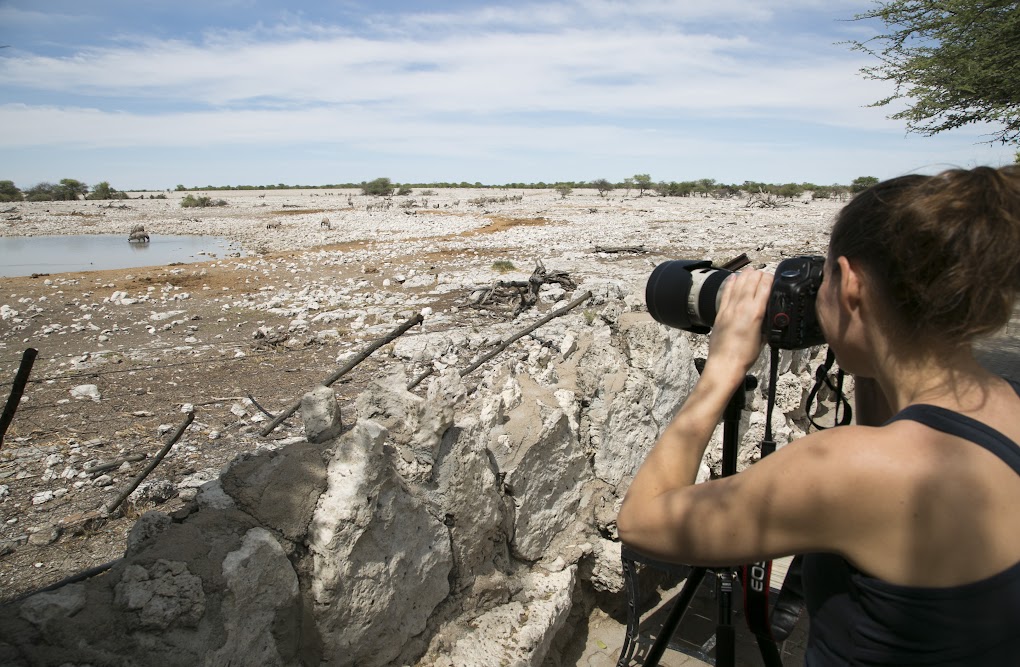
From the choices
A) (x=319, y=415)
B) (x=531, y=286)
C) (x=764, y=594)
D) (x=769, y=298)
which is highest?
(x=769, y=298)

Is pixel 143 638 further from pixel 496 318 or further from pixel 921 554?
pixel 496 318

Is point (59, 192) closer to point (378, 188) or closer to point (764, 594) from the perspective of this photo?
point (378, 188)

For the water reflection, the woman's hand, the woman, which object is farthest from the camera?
the water reflection

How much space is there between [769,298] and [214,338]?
26.5 feet

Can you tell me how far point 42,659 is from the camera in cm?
144

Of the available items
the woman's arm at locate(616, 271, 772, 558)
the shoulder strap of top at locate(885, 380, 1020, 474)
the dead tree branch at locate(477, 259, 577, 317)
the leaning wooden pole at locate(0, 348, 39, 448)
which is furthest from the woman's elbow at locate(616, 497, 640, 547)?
the dead tree branch at locate(477, 259, 577, 317)

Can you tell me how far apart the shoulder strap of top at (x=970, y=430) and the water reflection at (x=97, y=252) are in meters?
19.9

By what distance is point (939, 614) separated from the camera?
32.8 inches

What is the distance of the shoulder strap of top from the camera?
2.68 ft

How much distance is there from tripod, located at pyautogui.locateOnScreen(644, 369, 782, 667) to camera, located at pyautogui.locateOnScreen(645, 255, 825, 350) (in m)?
0.20

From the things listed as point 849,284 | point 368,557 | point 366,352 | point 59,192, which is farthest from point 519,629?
point 59,192

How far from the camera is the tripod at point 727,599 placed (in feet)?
5.06

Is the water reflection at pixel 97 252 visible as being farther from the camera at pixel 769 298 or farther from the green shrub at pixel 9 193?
the green shrub at pixel 9 193

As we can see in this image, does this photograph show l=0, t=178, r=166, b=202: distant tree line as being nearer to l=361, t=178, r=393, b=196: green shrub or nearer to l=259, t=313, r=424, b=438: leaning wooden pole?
l=361, t=178, r=393, b=196: green shrub
